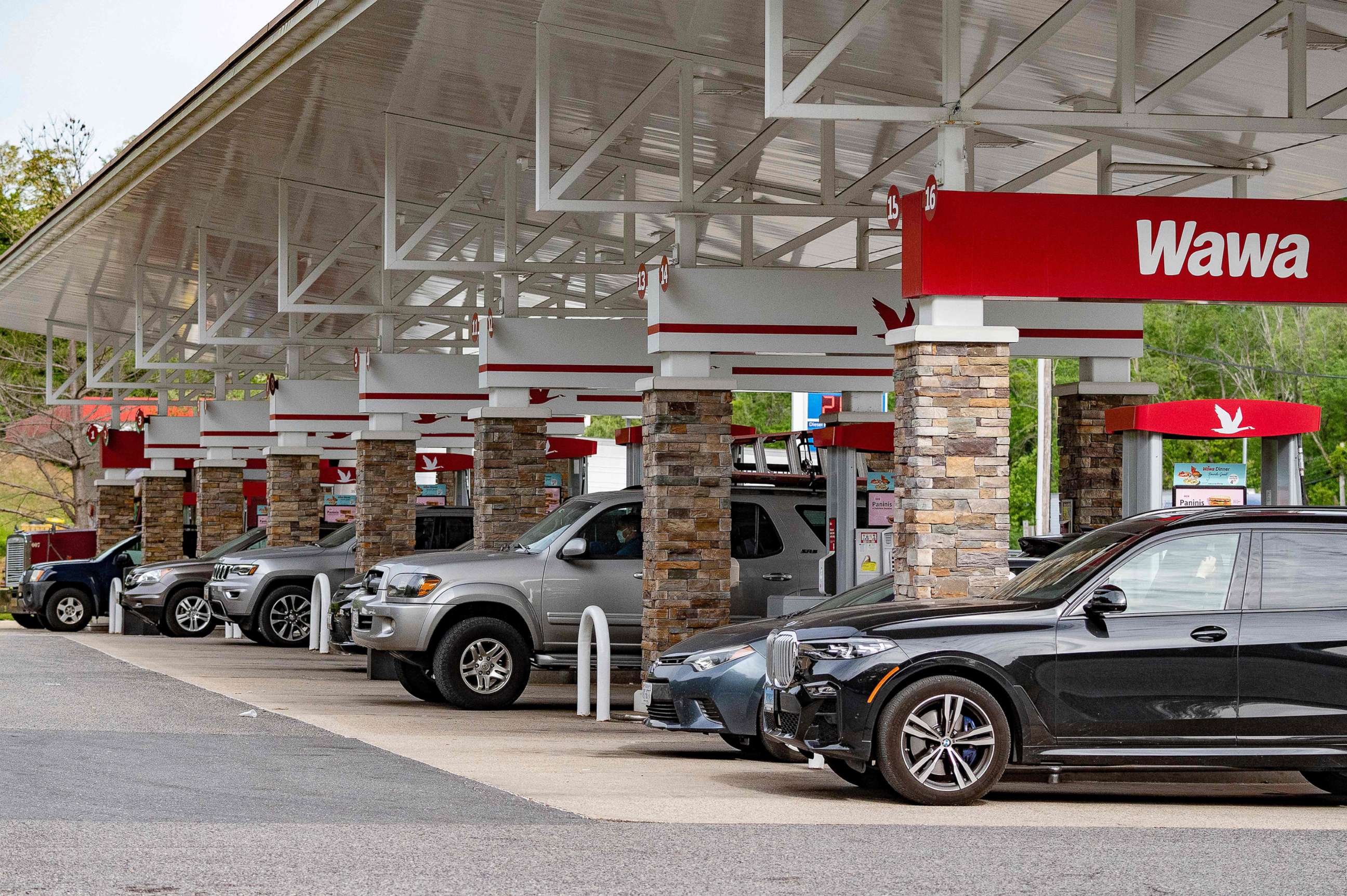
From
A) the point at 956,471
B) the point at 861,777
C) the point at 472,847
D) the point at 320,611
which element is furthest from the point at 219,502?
the point at 472,847

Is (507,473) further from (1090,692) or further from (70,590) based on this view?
(1090,692)

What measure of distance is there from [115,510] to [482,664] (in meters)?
28.3

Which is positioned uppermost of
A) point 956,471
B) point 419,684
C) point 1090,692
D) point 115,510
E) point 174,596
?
point 956,471

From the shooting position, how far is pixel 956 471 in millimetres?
11680

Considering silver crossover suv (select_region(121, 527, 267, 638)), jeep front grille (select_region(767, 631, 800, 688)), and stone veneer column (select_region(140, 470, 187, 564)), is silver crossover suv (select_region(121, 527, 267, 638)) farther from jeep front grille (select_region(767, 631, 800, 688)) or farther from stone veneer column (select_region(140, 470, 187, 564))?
jeep front grille (select_region(767, 631, 800, 688))

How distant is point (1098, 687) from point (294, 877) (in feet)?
14.0

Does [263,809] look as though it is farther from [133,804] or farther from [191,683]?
[191,683]

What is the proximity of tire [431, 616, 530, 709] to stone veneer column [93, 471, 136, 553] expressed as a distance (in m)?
27.7

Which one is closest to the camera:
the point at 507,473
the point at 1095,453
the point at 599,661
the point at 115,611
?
the point at 599,661

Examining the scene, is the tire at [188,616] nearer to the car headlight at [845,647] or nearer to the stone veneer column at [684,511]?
the stone veneer column at [684,511]

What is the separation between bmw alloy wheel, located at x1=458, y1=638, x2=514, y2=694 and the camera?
52.4ft

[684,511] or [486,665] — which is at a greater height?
[684,511]

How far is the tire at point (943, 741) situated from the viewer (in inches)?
362

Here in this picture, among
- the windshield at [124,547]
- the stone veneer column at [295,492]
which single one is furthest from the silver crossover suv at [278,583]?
the windshield at [124,547]
